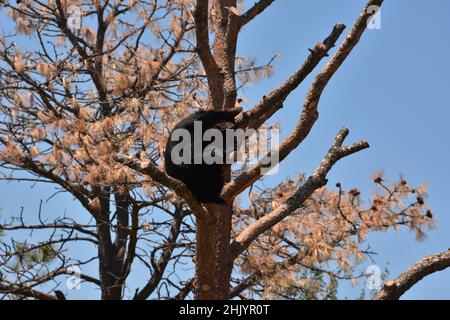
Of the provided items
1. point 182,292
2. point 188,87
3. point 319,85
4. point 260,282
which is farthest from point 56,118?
point 319,85

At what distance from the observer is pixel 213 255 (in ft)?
13.5

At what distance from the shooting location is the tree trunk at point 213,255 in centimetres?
400

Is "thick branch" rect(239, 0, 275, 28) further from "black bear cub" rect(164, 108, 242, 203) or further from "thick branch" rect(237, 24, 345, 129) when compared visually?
"thick branch" rect(237, 24, 345, 129)

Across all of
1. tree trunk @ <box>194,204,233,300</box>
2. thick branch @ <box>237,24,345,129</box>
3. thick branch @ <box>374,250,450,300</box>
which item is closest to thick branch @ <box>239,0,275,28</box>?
thick branch @ <box>237,24,345,129</box>

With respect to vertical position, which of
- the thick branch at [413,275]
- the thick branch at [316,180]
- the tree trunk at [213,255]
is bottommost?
the thick branch at [413,275]

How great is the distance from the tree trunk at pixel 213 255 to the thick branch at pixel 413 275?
1.10m

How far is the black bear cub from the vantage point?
4457 millimetres

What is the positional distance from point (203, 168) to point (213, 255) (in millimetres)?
689

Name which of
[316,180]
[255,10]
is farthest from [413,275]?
[255,10]

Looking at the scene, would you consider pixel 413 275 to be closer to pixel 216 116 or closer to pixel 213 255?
pixel 213 255

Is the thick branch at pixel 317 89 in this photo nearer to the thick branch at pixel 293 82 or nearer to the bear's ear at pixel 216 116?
the thick branch at pixel 293 82

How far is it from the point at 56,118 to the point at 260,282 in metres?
2.50

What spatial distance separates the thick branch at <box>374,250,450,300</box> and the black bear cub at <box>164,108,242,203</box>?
138 centimetres

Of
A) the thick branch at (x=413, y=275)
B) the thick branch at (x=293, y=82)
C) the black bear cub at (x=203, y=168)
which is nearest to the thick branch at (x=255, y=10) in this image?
the black bear cub at (x=203, y=168)
